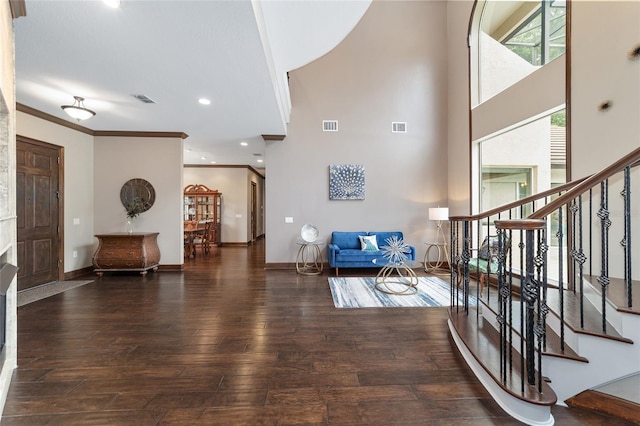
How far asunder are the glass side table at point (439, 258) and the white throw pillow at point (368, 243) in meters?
1.19

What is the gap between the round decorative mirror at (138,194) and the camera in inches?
217

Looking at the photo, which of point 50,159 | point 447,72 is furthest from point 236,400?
point 447,72

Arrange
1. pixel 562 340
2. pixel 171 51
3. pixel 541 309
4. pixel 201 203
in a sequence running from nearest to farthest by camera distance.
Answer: pixel 541 309 < pixel 562 340 < pixel 171 51 < pixel 201 203

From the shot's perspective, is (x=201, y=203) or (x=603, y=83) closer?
(x=603, y=83)

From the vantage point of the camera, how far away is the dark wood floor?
172cm

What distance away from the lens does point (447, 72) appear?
19.9 feet

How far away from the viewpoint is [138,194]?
5535 millimetres

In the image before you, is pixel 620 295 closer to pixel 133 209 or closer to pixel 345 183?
pixel 345 183

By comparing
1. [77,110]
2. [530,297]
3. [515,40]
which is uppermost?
[515,40]

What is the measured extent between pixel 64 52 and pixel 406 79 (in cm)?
571

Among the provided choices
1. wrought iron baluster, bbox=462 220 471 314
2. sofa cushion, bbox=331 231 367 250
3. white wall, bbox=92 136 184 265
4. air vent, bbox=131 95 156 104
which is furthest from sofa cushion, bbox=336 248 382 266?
air vent, bbox=131 95 156 104

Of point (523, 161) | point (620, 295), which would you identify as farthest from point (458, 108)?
point (620, 295)

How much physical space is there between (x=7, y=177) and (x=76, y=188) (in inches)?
155

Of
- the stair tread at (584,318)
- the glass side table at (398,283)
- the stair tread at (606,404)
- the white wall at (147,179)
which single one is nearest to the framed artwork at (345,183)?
the glass side table at (398,283)
